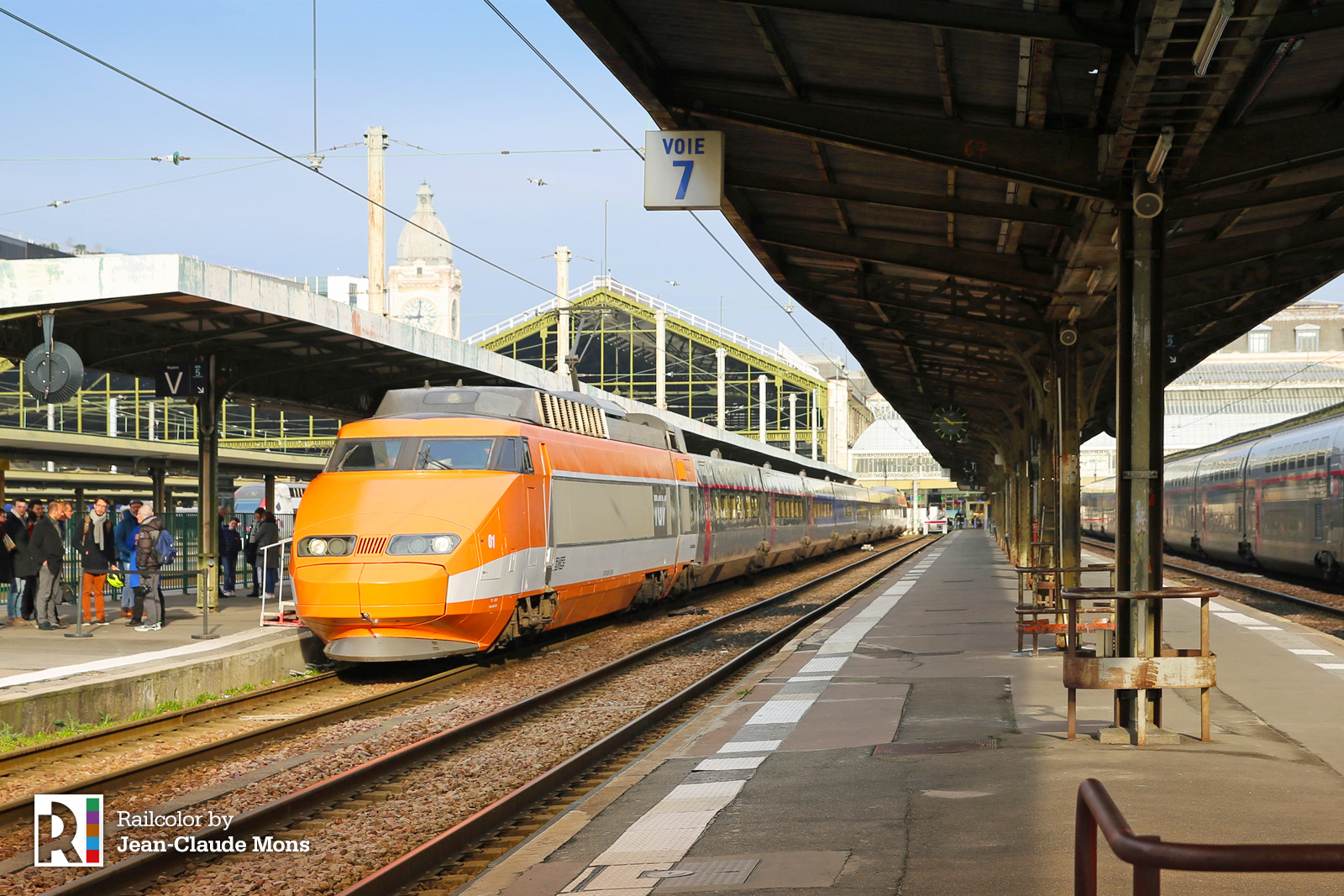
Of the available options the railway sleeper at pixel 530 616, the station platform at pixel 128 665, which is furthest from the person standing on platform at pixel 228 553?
the railway sleeper at pixel 530 616

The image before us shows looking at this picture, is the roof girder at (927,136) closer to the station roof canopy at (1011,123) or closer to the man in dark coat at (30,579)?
the station roof canopy at (1011,123)

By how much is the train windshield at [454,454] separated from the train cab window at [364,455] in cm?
32

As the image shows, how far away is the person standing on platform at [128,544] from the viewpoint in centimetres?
1879

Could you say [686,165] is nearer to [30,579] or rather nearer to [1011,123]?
[1011,123]

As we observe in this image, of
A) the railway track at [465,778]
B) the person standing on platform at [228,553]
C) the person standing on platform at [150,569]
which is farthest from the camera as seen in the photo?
the person standing on platform at [228,553]

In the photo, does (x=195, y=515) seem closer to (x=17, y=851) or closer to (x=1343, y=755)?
(x=17, y=851)

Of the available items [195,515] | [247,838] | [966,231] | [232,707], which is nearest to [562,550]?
[232,707]

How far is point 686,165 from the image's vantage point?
1171 cm

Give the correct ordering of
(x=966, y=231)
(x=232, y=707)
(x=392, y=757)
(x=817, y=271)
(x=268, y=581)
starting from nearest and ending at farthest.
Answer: (x=392, y=757), (x=232, y=707), (x=966, y=231), (x=817, y=271), (x=268, y=581)

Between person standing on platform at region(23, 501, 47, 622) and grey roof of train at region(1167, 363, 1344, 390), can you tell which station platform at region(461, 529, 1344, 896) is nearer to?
person standing on platform at region(23, 501, 47, 622)

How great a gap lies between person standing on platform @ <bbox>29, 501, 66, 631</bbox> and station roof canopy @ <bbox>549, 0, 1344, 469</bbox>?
9.88m

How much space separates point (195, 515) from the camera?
90.6ft

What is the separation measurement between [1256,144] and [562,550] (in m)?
9.69

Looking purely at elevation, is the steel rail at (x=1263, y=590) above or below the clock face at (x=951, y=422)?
below
